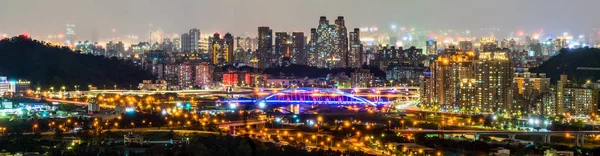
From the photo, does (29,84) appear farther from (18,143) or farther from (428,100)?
(18,143)

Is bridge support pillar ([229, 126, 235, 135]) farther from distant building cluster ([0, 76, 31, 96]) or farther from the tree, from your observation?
distant building cluster ([0, 76, 31, 96])

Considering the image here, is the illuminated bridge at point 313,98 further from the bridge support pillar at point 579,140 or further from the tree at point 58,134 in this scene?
the tree at point 58,134

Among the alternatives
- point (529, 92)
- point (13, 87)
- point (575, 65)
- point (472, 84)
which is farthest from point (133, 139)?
point (575, 65)

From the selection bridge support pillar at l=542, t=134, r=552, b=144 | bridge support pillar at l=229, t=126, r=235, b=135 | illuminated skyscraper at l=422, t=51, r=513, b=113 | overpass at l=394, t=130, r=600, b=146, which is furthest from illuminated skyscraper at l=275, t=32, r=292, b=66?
bridge support pillar at l=542, t=134, r=552, b=144

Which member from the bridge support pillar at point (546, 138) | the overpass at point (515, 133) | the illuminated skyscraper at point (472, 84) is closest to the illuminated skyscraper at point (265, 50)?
the illuminated skyscraper at point (472, 84)

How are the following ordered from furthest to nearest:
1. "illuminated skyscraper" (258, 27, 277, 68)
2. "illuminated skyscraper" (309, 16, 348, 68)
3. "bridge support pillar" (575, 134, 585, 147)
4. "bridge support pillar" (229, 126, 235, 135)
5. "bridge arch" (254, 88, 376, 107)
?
1. "illuminated skyscraper" (258, 27, 277, 68)
2. "illuminated skyscraper" (309, 16, 348, 68)
3. "bridge arch" (254, 88, 376, 107)
4. "bridge support pillar" (229, 126, 235, 135)
5. "bridge support pillar" (575, 134, 585, 147)

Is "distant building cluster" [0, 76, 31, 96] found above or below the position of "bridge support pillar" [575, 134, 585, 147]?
above

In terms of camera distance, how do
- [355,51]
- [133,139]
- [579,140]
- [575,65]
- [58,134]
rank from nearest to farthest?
1. [133,139]
2. [58,134]
3. [579,140]
4. [575,65]
5. [355,51]

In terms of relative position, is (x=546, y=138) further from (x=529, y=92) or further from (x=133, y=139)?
(x=133, y=139)
